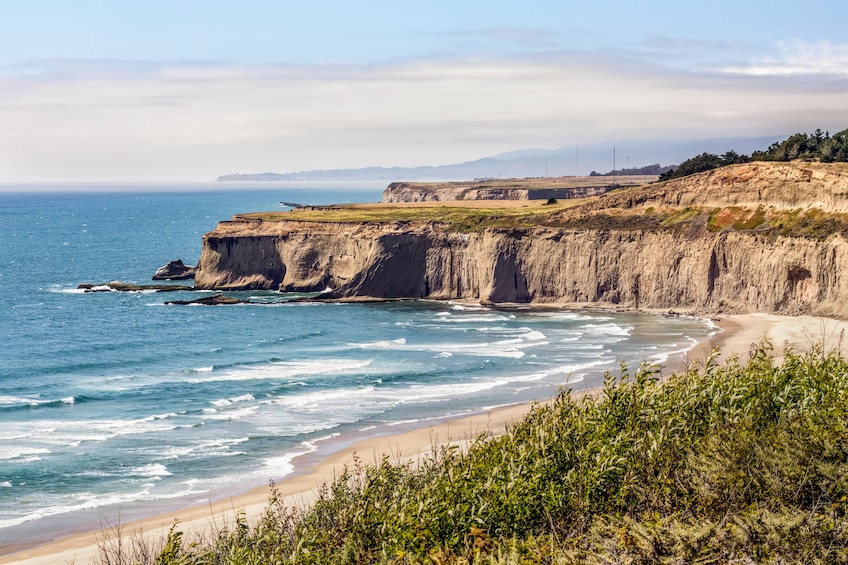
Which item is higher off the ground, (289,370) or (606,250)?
(606,250)

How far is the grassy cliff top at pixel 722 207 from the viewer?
87.4 metres

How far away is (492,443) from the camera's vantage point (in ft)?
100

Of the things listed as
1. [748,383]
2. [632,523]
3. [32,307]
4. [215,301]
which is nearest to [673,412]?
[748,383]

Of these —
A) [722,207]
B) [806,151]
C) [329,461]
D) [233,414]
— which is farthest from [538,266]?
[329,461]

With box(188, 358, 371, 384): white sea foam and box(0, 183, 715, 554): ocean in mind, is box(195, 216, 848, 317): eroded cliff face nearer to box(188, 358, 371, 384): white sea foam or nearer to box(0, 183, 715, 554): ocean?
box(0, 183, 715, 554): ocean

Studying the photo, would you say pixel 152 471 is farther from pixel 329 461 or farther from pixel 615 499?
pixel 615 499

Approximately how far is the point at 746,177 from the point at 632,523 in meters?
82.6

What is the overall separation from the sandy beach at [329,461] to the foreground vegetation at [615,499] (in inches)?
243

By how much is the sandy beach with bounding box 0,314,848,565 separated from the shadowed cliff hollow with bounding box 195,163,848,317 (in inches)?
350

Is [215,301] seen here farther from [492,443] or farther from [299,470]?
[492,443]

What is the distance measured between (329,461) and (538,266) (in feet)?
186

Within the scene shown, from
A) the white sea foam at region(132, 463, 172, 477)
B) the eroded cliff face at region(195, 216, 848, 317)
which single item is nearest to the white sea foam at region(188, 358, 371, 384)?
the white sea foam at region(132, 463, 172, 477)

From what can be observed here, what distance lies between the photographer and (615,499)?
84.7 ft

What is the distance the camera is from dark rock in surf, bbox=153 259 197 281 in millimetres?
129625
